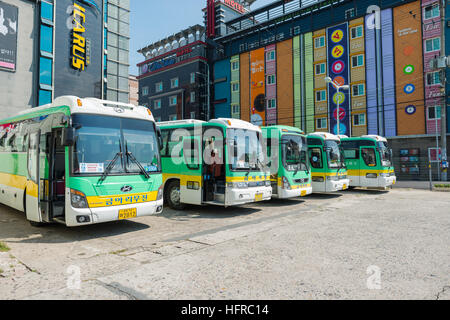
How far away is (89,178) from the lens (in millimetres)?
6496

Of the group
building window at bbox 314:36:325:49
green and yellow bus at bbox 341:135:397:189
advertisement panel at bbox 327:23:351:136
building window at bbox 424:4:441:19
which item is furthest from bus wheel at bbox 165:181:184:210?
building window at bbox 314:36:325:49

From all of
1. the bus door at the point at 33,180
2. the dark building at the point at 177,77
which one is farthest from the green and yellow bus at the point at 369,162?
the dark building at the point at 177,77

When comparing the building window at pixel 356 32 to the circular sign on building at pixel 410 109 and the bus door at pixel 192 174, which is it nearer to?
the circular sign on building at pixel 410 109

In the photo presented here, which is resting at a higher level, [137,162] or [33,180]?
[137,162]

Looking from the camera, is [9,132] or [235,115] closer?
[9,132]

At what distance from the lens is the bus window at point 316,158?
1470 centimetres

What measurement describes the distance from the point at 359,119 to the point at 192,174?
2581 cm

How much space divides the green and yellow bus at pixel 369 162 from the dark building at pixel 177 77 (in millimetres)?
29691

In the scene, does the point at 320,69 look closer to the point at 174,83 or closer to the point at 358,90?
the point at 358,90

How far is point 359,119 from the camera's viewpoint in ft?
102

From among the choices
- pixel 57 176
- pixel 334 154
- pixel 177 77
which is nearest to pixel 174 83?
pixel 177 77

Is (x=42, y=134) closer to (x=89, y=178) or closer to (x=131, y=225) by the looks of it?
(x=89, y=178)
